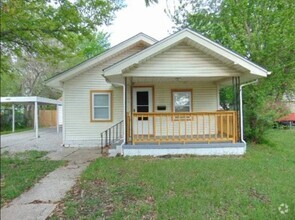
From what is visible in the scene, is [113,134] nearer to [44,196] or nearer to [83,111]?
[83,111]

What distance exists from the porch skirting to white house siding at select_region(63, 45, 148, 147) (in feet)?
12.2

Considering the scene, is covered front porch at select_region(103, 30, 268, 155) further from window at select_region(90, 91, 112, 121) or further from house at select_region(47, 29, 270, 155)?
window at select_region(90, 91, 112, 121)

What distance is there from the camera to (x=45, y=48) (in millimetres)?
8148

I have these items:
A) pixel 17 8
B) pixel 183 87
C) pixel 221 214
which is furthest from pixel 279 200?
pixel 183 87

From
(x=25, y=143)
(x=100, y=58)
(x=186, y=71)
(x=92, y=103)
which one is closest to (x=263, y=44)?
(x=186, y=71)

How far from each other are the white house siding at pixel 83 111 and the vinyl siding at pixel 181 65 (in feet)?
12.6

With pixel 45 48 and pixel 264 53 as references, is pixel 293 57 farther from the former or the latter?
pixel 45 48

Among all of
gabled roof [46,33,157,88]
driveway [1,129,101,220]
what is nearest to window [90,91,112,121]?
gabled roof [46,33,157,88]

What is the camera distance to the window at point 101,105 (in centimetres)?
1302

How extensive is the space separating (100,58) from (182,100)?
13.2ft

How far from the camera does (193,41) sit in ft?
30.8

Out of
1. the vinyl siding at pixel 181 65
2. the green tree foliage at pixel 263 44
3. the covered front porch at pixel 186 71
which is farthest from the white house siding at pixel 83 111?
the green tree foliage at pixel 263 44

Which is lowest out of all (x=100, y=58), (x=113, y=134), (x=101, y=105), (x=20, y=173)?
(x=20, y=173)

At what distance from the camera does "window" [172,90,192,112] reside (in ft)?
41.4
